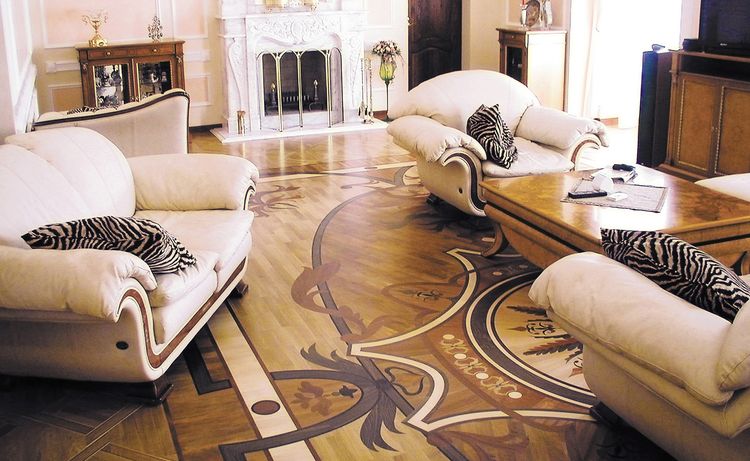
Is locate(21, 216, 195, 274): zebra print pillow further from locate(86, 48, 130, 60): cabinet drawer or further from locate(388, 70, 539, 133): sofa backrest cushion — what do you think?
locate(86, 48, 130, 60): cabinet drawer

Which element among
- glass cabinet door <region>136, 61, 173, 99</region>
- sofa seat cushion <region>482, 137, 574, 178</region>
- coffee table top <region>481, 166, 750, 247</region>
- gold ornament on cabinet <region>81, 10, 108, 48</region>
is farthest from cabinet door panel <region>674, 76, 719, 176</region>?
gold ornament on cabinet <region>81, 10, 108, 48</region>

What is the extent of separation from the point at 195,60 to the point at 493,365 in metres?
5.95

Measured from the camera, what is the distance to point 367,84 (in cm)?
909

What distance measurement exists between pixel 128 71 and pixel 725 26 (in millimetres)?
5109

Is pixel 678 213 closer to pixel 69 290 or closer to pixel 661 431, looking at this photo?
pixel 661 431

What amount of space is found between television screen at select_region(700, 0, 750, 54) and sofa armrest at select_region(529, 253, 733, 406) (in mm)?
3929

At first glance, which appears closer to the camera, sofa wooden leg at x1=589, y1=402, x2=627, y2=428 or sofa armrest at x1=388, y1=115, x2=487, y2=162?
sofa wooden leg at x1=589, y1=402, x2=627, y2=428

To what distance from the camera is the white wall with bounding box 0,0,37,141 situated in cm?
421

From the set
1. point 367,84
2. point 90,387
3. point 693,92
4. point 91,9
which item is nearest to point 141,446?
point 90,387

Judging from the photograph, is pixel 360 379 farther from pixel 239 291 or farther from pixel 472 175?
pixel 472 175

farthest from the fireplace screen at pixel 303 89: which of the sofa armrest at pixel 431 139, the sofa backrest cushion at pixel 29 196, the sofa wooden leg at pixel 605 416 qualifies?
the sofa wooden leg at pixel 605 416

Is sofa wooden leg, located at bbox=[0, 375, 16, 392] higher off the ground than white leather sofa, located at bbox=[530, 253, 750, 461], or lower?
A: lower

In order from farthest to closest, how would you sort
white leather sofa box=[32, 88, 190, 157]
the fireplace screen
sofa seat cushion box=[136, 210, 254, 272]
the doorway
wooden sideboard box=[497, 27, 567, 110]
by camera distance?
1. the doorway
2. the fireplace screen
3. wooden sideboard box=[497, 27, 567, 110]
4. white leather sofa box=[32, 88, 190, 157]
5. sofa seat cushion box=[136, 210, 254, 272]

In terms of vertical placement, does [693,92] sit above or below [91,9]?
below
